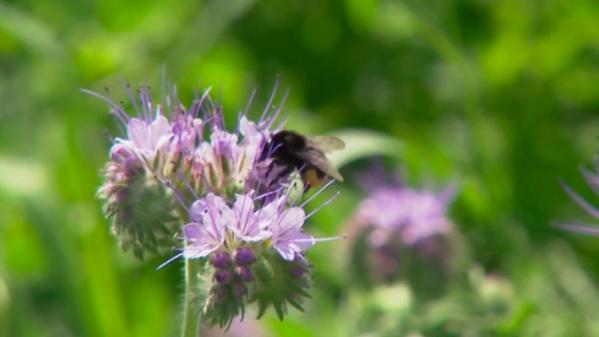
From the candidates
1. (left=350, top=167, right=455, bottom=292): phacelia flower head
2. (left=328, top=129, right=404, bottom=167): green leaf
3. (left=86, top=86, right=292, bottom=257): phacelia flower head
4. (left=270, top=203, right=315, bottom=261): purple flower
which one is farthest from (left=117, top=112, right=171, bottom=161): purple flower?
(left=350, top=167, right=455, bottom=292): phacelia flower head

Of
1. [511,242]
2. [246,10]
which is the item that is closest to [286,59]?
[246,10]

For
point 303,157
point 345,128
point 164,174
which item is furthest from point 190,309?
point 345,128

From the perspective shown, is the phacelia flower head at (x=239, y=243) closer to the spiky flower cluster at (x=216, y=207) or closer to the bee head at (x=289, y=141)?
the spiky flower cluster at (x=216, y=207)

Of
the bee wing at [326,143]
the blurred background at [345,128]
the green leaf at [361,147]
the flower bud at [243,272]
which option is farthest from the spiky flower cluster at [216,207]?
the green leaf at [361,147]

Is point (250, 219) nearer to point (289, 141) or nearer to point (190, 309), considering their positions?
point (190, 309)

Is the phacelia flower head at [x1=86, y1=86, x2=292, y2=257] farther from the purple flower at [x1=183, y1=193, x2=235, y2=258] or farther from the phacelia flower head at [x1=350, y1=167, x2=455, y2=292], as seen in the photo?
the phacelia flower head at [x1=350, y1=167, x2=455, y2=292]

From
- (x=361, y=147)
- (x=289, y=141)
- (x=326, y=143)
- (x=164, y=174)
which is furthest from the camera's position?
(x=361, y=147)
